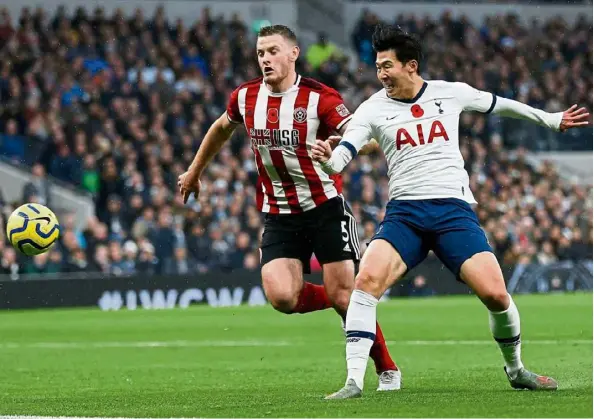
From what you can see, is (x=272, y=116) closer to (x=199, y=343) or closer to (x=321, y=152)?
(x=321, y=152)

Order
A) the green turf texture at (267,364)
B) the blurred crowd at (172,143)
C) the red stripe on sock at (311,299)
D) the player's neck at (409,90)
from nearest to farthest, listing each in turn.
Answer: the green turf texture at (267,364)
the player's neck at (409,90)
the red stripe on sock at (311,299)
the blurred crowd at (172,143)

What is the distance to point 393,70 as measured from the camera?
831 cm

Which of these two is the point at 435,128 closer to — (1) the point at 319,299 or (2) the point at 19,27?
(1) the point at 319,299

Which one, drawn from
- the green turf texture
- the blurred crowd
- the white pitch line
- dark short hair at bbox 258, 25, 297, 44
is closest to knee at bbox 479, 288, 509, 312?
the green turf texture

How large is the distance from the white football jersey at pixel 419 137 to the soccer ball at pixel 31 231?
9.92ft

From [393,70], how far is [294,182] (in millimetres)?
1469

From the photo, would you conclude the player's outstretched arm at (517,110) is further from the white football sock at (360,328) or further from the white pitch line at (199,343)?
the white pitch line at (199,343)

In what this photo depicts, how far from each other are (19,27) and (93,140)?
12.4 feet

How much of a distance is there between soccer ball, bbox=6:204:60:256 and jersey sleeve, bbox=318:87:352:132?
98.2 inches

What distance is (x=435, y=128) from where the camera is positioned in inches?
328

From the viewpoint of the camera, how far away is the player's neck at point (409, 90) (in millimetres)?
8375

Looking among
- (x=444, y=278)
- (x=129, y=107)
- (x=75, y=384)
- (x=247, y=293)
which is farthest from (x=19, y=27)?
(x=75, y=384)

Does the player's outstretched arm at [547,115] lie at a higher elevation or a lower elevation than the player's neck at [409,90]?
lower

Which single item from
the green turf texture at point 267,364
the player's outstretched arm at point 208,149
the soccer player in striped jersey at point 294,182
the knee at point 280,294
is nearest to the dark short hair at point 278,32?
the soccer player in striped jersey at point 294,182
